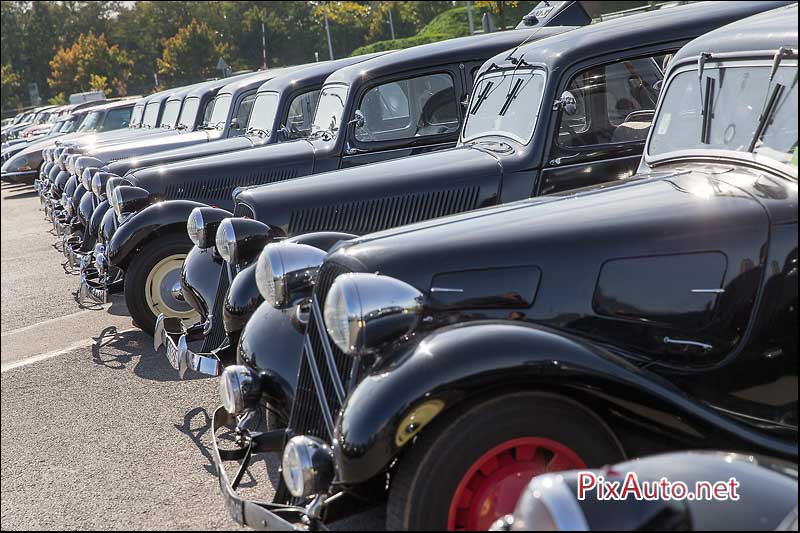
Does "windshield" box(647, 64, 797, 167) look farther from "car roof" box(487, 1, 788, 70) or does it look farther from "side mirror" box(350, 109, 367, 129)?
"side mirror" box(350, 109, 367, 129)

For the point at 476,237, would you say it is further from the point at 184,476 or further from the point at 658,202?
the point at 184,476

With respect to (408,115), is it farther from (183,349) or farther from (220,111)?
(220,111)

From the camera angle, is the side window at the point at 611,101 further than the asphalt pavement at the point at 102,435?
Yes

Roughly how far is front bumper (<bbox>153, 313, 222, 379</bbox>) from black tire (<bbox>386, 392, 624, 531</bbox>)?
201cm

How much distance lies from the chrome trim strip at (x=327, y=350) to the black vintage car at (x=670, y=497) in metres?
1.05

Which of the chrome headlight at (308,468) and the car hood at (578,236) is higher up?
the car hood at (578,236)

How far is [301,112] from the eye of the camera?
28.6 feet

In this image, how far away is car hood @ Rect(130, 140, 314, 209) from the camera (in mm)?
7305

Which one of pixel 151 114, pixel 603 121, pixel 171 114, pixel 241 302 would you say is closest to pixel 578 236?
pixel 241 302

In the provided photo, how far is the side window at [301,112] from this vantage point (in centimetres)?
867

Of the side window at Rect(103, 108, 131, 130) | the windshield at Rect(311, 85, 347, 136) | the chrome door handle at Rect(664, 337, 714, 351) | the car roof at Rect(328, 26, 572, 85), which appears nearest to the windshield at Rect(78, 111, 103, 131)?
the side window at Rect(103, 108, 131, 130)

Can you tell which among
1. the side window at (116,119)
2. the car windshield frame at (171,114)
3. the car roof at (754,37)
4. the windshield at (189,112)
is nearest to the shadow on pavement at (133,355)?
the car roof at (754,37)

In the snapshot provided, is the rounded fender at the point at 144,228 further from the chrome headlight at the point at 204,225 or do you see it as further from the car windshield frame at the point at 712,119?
the car windshield frame at the point at 712,119

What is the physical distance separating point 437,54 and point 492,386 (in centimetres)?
493
